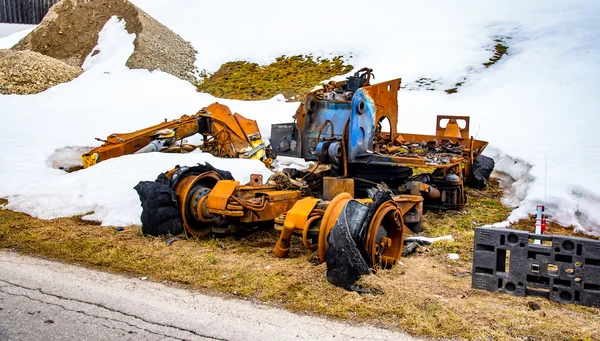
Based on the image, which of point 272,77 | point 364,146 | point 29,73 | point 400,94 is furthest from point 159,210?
point 272,77

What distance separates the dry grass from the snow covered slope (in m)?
1.24

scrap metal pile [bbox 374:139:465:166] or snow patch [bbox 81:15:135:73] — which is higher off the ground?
snow patch [bbox 81:15:135:73]

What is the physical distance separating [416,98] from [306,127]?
10258 mm

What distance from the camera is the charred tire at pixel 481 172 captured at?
11883 millimetres

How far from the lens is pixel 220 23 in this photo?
31.7 m

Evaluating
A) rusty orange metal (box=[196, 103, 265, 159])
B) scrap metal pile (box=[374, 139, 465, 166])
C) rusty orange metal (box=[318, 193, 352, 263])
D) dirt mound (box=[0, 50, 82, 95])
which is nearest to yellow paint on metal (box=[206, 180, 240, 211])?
rusty orange metal (box=[318, 193, 352, 263])

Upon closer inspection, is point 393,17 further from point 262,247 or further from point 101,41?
point 262,247

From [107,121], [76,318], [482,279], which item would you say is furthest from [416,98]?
[76,318]

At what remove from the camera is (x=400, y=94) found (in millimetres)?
19703

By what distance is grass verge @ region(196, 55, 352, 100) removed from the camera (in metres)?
22.2

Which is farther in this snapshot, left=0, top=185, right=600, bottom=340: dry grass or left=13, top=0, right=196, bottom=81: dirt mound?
left=13, top=0, right=196, bottom=81: dirt mound

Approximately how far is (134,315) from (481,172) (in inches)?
349

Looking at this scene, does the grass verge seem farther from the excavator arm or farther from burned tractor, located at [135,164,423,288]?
burned tractor, located at [135,164,423,288]

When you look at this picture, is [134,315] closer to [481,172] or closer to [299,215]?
[299,215]
